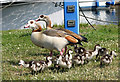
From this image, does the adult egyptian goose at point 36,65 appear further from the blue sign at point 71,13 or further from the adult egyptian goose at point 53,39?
the blue sign at point 71,13

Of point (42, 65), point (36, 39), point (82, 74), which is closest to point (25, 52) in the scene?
point (36, 39)

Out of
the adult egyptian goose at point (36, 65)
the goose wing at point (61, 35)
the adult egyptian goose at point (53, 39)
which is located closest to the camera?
the adult egyptian goose at point (36, 65)

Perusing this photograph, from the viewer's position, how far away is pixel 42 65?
6262 mm

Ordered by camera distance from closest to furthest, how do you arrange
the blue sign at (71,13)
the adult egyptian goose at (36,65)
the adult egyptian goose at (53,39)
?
1. the adult egyptian goose at (36,65)
2. the adult egyptian goose at (53,39)
3. the blue sign at (71,13)

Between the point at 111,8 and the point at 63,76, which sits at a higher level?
the point at 63,76

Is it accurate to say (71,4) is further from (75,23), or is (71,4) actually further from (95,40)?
(95,40)

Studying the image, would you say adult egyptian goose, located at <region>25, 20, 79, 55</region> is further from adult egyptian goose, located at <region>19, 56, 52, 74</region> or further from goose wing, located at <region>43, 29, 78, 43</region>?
adult egyptian goose, located at <region>19, 56, 52, 74</region>

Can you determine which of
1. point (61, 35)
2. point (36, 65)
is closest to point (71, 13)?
point (61, 35)

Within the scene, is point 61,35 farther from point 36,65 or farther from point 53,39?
point 36,65

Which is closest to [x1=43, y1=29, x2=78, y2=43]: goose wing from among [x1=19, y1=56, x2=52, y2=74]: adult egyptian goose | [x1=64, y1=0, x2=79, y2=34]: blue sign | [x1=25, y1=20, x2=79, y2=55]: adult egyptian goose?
[x1=25, y1=20, x2=79, y2=55]: adult egyptian goose

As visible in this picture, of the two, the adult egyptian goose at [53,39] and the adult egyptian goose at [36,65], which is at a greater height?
the adult egyptian goose at [53,39]

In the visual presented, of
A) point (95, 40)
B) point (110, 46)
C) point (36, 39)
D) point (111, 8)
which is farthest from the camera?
point (111, 8)

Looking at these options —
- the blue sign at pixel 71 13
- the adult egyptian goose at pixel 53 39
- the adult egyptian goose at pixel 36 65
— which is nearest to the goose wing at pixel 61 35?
the adult egyptian goose at pixel 53 39

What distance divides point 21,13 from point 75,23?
20.3ft
